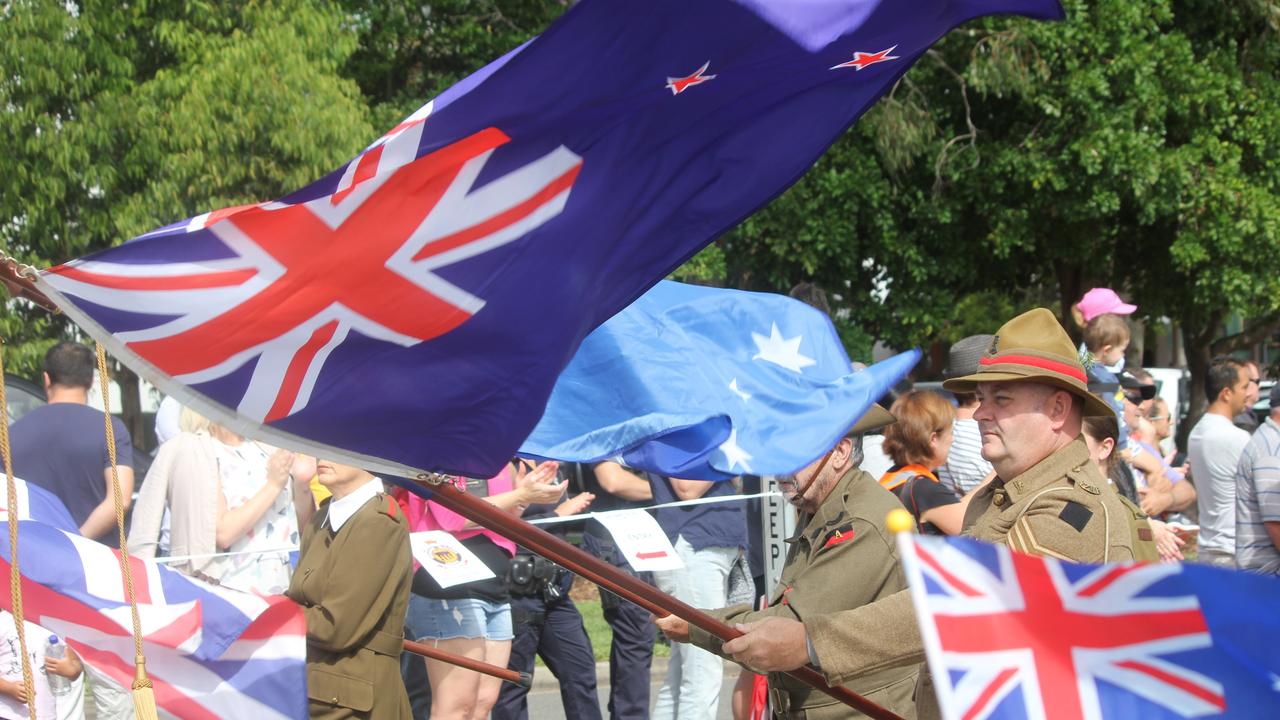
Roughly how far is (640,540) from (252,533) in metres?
1.90

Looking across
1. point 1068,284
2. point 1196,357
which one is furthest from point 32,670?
point 1196,357

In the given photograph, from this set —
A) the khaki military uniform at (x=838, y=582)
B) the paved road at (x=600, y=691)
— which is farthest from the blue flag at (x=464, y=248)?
the paved road at (x=600, y=691)

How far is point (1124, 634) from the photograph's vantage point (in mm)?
2406

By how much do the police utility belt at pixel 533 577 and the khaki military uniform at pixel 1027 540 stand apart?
11.0 ft

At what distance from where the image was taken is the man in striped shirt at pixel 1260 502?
20.0ft

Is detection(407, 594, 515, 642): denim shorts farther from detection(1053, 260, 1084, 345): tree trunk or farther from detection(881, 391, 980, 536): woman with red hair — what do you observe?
detection(1053, 260, 1084, 345): tree trunk

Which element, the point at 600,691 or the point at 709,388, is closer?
the point at 709,388

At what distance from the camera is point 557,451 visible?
5.07 metres

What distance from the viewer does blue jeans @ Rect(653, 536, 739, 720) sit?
697 cm

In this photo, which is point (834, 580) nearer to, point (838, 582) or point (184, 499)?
point (838, 582)

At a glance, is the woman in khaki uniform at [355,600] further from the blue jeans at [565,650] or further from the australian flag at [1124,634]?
the australian flag at [1124,634]

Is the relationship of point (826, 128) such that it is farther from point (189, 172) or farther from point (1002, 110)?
point (1002, 110)

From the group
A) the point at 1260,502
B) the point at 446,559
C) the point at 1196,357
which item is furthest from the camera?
the point at 1196,357

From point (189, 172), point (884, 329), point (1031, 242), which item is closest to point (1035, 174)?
point (1031, 242)
